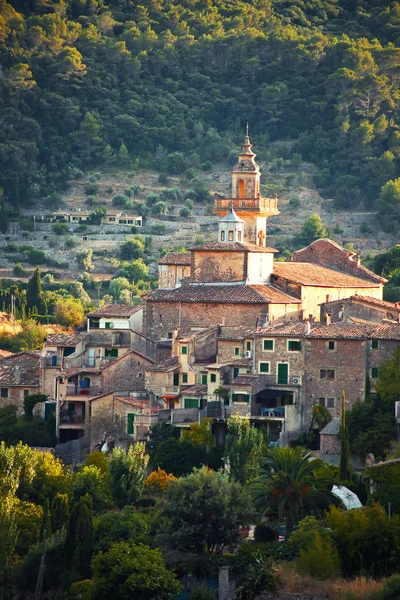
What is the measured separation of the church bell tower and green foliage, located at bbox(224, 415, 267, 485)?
54.2 ft

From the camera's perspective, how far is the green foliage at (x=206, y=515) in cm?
5303

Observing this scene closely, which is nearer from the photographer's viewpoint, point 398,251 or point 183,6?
point 398,251

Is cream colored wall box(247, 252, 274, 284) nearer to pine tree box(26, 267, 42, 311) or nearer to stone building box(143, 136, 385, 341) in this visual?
stone building box(143, 136, 385, 341)

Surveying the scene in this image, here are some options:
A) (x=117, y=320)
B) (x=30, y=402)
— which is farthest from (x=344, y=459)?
(x=117, y=320)

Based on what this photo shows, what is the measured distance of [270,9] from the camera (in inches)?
6024

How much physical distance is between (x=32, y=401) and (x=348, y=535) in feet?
53.6

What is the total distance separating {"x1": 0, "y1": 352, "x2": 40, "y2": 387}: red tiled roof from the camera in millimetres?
66062

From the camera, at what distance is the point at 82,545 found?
173ft

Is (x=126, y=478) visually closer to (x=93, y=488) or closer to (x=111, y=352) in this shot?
(x=93, y=488)

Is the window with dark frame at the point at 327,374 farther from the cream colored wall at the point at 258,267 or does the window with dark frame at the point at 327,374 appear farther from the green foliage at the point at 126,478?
the cream colored wall at the point at 258,267

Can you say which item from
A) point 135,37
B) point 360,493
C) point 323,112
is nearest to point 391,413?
point 360,493

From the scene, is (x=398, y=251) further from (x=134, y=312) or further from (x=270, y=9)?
(x=270, y=9)

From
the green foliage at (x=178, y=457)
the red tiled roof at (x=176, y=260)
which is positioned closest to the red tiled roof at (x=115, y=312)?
the red tiled roof at (x=176, y=260)

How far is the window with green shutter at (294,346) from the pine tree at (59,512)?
8927 millimetres
